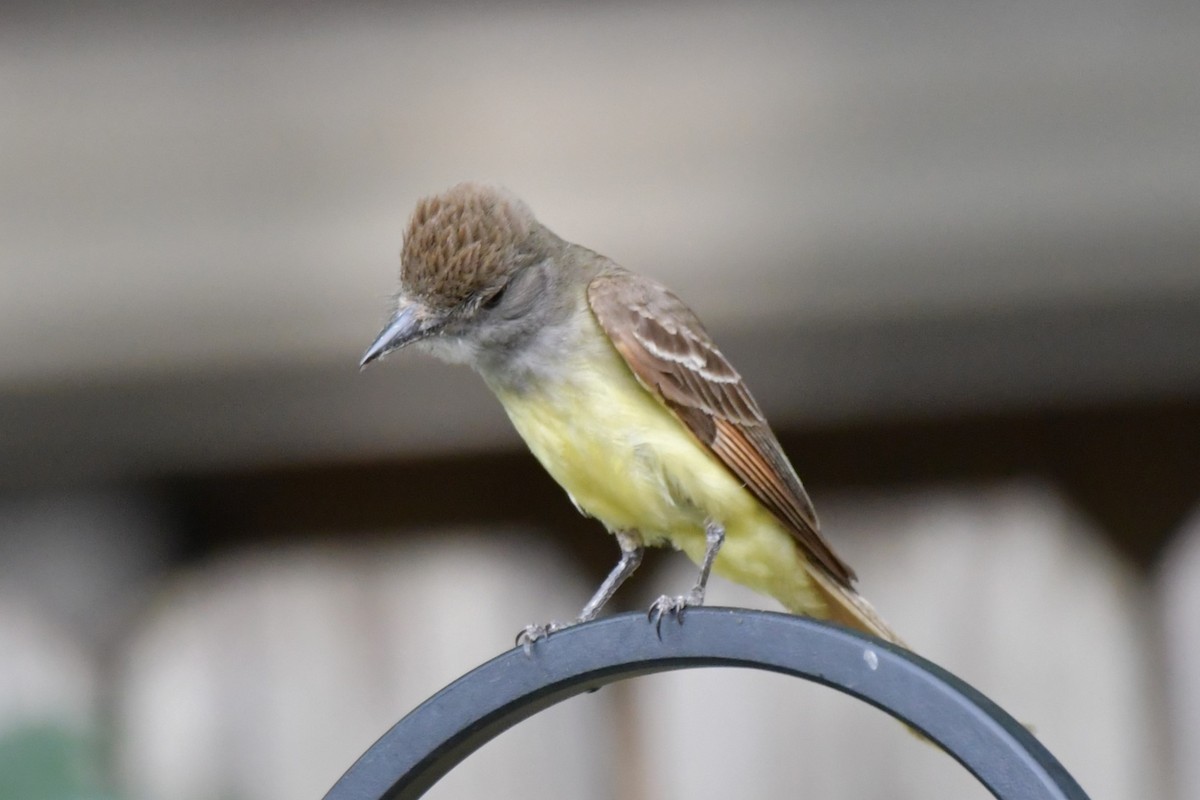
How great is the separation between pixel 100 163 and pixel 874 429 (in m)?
1.59

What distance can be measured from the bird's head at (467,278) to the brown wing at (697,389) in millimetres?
112

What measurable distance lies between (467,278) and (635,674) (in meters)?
0.75

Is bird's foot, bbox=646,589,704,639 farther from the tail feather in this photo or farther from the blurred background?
the blurred background

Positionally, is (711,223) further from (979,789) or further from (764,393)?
(979,789)

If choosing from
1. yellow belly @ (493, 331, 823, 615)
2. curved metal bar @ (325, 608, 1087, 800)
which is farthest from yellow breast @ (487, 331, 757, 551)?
curved metal bar @ (325, 608, 1087, 800)

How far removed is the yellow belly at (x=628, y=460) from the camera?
6.38 feet

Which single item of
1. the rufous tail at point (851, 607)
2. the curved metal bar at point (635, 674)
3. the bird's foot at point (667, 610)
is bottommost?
the curved metal bar at point (635, 674)

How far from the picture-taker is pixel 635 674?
1.38 metres

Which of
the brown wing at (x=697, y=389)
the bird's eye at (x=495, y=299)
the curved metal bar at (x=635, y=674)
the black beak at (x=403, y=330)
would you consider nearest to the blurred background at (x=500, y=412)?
the brown wing at (x=697, y=389)

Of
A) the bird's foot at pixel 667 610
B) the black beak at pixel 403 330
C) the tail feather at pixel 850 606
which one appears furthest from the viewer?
the tail feather at pixel 850 606

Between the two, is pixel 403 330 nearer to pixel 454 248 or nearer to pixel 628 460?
pixel 454 248

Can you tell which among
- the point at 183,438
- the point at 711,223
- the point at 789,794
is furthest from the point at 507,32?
the point at 789,794

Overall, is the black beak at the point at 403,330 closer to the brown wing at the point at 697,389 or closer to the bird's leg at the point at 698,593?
the brown wing at the point at 697,389

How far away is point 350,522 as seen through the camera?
2980 mm
